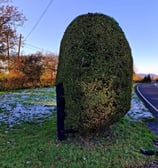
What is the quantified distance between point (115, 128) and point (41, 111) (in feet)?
11.1

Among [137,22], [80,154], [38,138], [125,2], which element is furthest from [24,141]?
[137,22]

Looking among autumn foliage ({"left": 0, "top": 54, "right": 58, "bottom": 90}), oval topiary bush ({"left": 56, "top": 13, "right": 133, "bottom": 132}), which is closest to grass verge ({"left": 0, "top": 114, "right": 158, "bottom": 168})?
oval topiary bush ({"left": 56, "top": 13, "right": 133, "bottom": 132})

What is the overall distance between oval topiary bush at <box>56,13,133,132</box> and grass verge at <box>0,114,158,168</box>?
1.15ft

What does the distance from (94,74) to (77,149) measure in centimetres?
138

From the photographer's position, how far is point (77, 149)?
4.56 m

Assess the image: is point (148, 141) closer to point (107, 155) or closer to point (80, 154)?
point (107, 155)

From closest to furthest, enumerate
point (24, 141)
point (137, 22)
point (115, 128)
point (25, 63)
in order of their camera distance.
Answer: point (24, 141)
point (115, 128)
point (137, 22)
point (25, 63)

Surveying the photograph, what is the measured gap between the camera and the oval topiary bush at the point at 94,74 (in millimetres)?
4621

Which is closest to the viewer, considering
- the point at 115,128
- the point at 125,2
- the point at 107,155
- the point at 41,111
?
the point at 107,155

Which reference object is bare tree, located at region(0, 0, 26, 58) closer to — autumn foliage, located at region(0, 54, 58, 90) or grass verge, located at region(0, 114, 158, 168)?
autumn foliage, located at region(0, 54, 58, 90)

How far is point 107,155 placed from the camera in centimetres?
437

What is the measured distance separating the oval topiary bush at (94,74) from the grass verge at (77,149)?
351mm

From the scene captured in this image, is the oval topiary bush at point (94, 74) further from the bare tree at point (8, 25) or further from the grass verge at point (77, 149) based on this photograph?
the bare tree at point (8, 25)

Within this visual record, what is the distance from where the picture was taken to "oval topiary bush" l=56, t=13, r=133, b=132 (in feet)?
15.2
